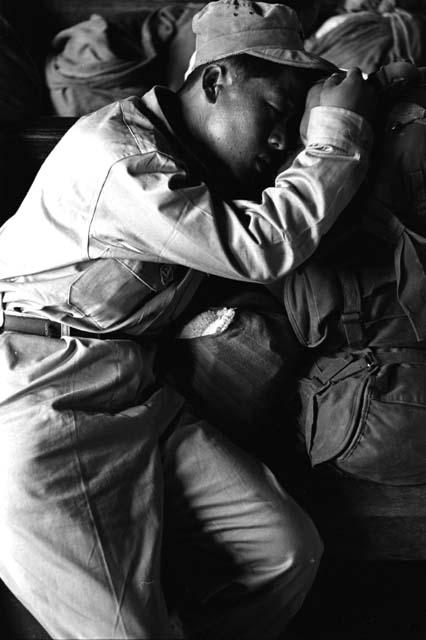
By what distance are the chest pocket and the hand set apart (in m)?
0.37

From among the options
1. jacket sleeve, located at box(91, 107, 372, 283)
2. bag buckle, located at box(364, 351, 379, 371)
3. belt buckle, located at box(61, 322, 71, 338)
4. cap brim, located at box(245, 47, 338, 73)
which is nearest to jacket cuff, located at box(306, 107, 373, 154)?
jacket sleeve, located at box(91, 107, 372, 283)

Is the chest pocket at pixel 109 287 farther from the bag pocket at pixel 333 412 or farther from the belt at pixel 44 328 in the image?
the bag pocket at pixel 333 412

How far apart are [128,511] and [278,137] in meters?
0.62

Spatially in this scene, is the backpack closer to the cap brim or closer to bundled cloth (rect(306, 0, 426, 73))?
the cap brim

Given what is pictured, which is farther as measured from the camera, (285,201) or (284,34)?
(284,34)

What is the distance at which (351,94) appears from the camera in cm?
104

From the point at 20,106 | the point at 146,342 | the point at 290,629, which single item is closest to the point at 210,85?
the point at 146,342

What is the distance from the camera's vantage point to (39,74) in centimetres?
184

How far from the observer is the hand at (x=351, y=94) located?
3.38 ft

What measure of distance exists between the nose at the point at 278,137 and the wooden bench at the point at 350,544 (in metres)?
0.55

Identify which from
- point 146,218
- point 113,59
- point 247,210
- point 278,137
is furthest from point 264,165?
point 113,59

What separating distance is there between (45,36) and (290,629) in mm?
1698

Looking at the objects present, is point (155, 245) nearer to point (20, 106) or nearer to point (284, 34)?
point (284, 34)

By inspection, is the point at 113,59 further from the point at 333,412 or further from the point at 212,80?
the point at 333,412
